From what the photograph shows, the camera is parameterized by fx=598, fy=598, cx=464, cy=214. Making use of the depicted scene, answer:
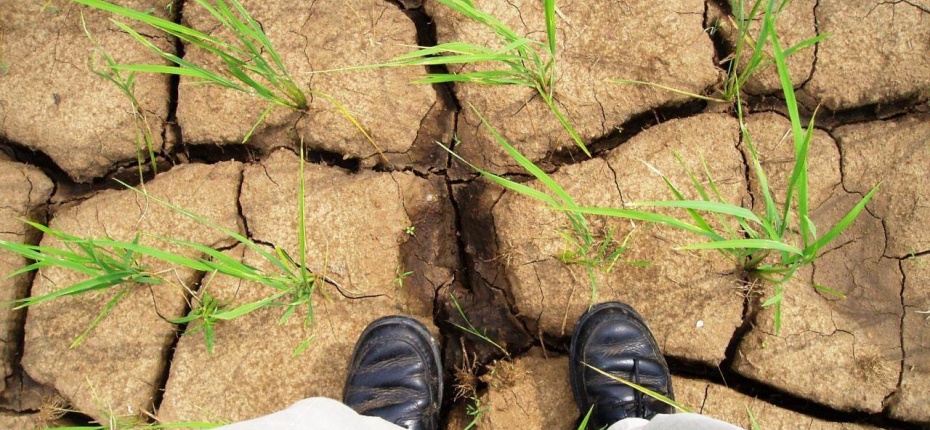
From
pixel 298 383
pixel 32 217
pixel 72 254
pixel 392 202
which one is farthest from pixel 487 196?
pixel 32 217

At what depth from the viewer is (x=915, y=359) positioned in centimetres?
189

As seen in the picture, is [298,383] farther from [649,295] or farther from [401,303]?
[649,295]

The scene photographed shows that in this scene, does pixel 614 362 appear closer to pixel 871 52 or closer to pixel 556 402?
pixel 556 402

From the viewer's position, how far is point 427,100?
2.00 metres

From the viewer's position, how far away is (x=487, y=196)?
199cm

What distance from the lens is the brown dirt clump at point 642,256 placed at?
6.32 feet

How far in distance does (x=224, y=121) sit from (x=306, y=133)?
0.28 metres

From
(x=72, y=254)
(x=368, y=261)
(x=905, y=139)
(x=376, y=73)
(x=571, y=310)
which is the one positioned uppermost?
(x=376, y=73)

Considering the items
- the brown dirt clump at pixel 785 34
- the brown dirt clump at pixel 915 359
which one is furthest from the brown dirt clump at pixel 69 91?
the brown dirt clump at pixel 915 359

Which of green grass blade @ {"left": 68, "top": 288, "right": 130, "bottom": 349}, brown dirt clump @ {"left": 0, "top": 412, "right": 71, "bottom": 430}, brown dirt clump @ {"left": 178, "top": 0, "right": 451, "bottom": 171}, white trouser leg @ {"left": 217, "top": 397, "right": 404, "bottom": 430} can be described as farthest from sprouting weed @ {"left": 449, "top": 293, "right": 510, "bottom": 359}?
brown dirt clump @ {"left": 0, "top": 412, "right": 71, "bottom": 430}

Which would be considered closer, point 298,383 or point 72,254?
point 72,254

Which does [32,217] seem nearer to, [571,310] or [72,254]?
[72,254]

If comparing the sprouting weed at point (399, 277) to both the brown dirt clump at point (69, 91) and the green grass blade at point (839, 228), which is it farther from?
the green grass blade at point (839, 228)

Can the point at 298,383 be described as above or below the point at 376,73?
below
